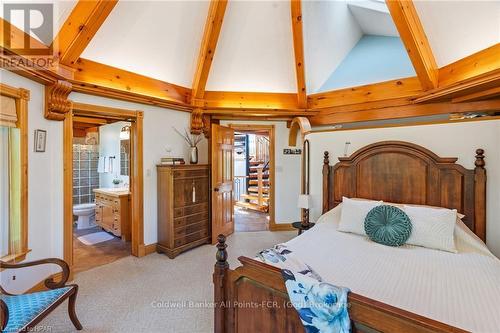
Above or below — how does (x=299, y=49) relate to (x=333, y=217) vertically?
above

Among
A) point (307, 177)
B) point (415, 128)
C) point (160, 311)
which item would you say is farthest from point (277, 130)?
point (160, 311)

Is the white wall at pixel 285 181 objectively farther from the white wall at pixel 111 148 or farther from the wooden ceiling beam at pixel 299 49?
the white wall at pixel 111 148

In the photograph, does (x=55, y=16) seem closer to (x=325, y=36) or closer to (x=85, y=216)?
(x=325, y=36)

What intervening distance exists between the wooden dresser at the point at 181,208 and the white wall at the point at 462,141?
224cm

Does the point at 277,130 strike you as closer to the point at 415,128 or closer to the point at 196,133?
the point at 196,133

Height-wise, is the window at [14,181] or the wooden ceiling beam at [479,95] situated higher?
the wooden ceiling beam at [479,95]

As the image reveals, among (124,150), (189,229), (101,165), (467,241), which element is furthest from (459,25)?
(101,165)

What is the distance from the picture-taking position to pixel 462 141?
2729mm

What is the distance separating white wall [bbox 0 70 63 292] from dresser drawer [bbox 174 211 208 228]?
4.56ft

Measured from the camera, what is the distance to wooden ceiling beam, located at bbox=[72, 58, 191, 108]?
2.96m

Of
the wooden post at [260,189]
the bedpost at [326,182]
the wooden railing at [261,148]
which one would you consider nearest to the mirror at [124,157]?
the wooden post at [260,189]

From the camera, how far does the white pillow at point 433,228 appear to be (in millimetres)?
2323

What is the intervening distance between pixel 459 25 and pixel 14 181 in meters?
4.74

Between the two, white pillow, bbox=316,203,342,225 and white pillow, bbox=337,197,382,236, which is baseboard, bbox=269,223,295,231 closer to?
white pillow, bbox=316,203,342,225
